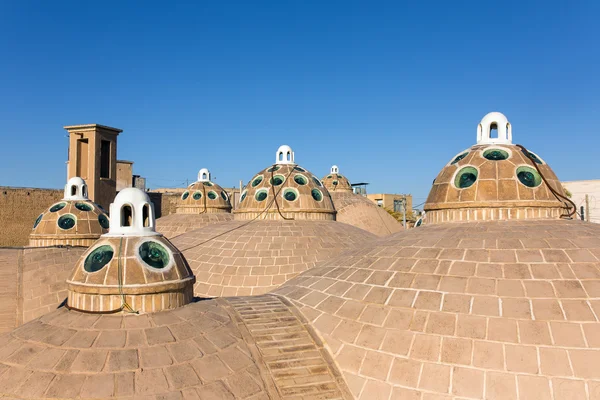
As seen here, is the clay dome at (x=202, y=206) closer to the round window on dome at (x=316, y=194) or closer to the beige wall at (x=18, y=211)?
the round window on dome at (x=316, y=194)

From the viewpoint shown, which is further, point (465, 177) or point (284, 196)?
point (284, 196)

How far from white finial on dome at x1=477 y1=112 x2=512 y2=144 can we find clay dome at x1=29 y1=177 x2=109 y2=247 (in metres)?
18.2

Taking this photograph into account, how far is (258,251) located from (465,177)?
9.07m

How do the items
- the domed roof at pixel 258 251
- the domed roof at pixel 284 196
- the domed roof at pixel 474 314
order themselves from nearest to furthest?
the domed roof at pixel 474 314, the domed roof at pixel 258 251, the domed roof at pixel 284 196

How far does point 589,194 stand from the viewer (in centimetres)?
4153

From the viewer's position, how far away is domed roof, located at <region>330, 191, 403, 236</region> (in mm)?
37219

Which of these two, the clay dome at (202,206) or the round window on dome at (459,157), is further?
the clay dome at (202,206)

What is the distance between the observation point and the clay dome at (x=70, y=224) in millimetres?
22141

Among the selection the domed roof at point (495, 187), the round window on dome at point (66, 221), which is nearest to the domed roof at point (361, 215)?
the round window on dome at point (66, 221)

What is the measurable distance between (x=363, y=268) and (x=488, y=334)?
157 inches

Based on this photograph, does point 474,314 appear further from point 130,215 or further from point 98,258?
point 98,258

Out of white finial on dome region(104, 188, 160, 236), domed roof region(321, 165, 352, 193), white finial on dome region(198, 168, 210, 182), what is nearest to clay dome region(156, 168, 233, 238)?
white finial on dome region(198, 168, 210, 182)

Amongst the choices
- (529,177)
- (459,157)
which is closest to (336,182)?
(459,157)

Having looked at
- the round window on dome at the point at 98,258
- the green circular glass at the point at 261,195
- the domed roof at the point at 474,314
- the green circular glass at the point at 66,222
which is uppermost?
the green circular glass at the point at 261,195
